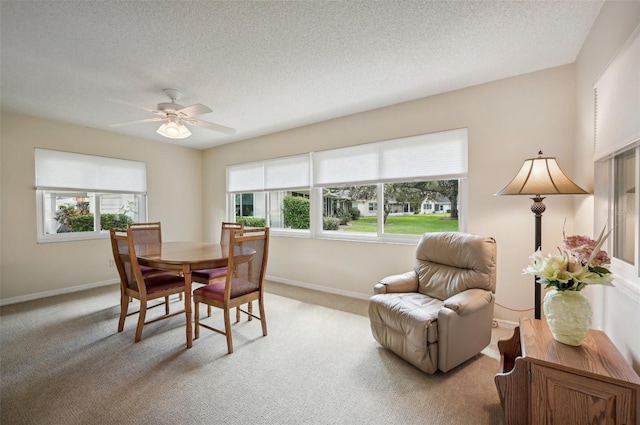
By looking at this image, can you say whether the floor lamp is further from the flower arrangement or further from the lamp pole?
the flower arrangement

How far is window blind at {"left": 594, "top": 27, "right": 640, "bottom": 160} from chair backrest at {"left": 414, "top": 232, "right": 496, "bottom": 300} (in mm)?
1004

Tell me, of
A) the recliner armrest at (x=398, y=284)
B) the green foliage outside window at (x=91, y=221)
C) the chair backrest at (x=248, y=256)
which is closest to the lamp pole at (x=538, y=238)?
the recliner armrest at (x=398, y=284)

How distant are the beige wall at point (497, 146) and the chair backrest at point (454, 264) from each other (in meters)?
0.56

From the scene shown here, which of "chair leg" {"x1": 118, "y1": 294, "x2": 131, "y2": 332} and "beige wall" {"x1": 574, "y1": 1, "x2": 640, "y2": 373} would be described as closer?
"beige wall" {"x1": 574, "y1": 1, "x2": 640, "y2": 373}

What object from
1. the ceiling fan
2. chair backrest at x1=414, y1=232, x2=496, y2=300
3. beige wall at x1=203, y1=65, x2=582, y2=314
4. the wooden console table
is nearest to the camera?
the wooden console table

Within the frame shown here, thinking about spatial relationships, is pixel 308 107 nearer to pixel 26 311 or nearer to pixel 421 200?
pixel 421 200

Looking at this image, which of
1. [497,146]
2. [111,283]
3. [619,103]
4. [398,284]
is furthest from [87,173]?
[619,103]

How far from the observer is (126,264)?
2695 millimetres

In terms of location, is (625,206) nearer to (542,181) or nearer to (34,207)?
(542,181)

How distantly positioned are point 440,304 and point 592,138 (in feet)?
5.50

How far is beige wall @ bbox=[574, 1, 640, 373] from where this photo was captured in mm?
1399

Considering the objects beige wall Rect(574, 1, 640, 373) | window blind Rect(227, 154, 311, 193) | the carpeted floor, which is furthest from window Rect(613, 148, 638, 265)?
window blind Rect(227, 154, 311, 193)

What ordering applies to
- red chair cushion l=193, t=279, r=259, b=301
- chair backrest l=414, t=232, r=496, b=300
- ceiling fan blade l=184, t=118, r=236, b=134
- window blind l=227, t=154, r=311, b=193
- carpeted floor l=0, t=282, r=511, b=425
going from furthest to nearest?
1. window blind l=227, t=154, r=311, b=193
2. ceiling fan blade l=184, t=118, r=236, b=134
3. red chair cushion l=193, t=279, r=259, b=301
4. chair backrest l=414, t=232, r=496, b=300
5. carpeted floor l=0, t=282, r=511, b=425

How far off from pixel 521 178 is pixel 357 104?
204 cm
